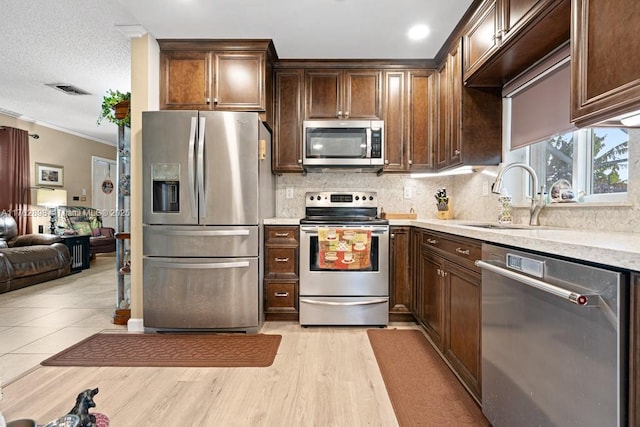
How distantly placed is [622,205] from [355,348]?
5.86ft

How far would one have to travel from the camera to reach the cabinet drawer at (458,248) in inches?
67.6

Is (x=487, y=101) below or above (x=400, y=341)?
above

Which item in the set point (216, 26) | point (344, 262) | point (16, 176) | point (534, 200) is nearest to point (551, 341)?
point (534, 200)

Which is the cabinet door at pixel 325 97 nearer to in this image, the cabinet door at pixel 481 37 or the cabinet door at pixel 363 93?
the cabinet door at pixel 363 93

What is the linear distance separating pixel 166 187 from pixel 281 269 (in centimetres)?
116

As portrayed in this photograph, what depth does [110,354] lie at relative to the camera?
239cm

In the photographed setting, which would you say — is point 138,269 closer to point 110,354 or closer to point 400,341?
point 110,354

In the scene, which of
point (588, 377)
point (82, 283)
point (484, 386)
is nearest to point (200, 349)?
point (484, 386)

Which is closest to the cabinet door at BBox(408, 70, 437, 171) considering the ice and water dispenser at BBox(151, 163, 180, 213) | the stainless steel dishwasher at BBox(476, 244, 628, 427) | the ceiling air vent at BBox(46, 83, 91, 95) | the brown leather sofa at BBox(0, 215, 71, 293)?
the stainless steel dishwasher at BBox(476, 244, 628, 427)

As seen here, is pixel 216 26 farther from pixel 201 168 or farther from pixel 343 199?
pixel 343 199

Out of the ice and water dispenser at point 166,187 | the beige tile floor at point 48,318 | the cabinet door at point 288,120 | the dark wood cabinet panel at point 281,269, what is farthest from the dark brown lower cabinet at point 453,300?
the beige tile floor at point 48,318

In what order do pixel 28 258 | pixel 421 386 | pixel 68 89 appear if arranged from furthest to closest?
pixel 68 89, pixel 28 258, pixel 421 386

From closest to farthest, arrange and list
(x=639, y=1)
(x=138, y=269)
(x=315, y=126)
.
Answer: (x=639, y=1) → (x=138, y=269) → (x=315, y=126)

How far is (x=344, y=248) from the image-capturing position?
114 inches
